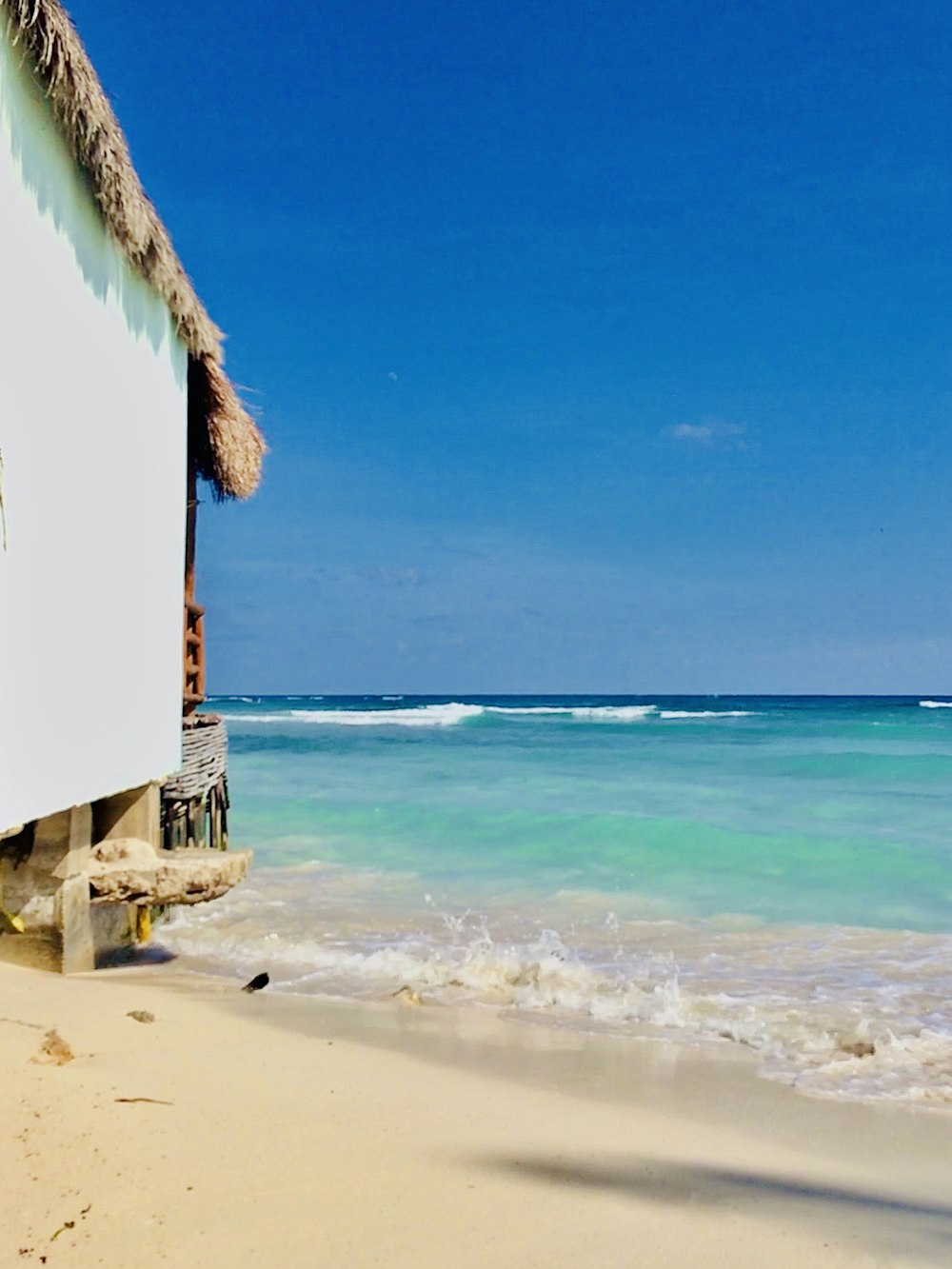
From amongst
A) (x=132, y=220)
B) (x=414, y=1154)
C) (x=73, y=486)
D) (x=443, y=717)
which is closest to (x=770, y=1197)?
(x=414, y=1154)

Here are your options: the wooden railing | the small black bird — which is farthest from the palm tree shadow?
the wooden railing

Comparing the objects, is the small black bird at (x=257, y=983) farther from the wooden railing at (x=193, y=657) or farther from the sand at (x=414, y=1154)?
the wooden railing at (x=193, y=657)

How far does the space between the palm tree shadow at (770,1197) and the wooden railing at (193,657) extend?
19.1 ft

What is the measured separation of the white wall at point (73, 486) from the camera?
4.46 m

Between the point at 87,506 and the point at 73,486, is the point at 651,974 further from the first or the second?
the point at 73,486

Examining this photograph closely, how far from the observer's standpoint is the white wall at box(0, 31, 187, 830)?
14.6ft

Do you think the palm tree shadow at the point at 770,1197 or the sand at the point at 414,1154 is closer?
the sand at the point at 414,1154

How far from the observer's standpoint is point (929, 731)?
45.6 metres

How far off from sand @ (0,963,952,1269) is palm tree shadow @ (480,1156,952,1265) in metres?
0.01

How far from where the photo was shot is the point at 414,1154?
412 centimetres

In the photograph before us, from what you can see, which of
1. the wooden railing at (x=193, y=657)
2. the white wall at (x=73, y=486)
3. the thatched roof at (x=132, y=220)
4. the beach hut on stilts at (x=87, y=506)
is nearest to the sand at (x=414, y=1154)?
the beach hut on stilts at (x=87, y=506)

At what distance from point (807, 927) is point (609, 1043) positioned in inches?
171

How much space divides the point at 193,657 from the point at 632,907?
17.9 feet

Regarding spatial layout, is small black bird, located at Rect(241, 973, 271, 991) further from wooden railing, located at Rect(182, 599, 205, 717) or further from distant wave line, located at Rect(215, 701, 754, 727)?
distant wave line, located at Rect(215, 701, 754, 727)
